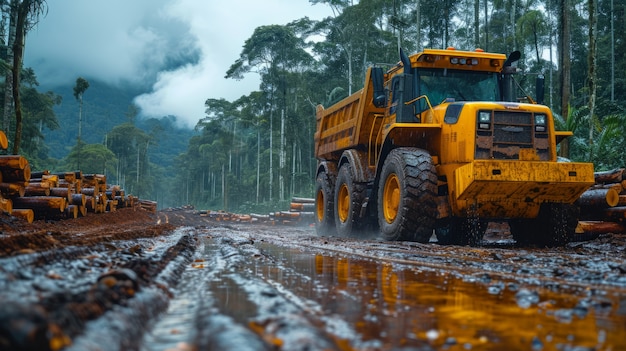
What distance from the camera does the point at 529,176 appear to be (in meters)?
7.21

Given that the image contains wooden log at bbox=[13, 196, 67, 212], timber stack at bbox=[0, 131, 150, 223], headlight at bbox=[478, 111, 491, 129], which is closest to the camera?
headlight at bbox=[478, 111, 491, 129]

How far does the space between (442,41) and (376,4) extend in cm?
529

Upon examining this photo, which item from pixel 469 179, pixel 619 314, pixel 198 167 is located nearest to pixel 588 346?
pixel 619 314

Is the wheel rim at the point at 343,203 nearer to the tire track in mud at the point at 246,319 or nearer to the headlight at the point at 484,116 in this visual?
the headlight at the point at 484,116

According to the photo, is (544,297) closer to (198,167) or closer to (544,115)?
(544,115)

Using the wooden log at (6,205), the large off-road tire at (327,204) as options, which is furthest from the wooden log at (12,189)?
the large off-road tire at (327,204)

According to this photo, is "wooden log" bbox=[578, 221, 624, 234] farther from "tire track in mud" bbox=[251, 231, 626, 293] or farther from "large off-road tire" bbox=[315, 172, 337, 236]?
"large off-road tire" bbox=[315, 172, 337, 236]

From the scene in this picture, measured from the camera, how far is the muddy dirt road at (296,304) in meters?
1.85

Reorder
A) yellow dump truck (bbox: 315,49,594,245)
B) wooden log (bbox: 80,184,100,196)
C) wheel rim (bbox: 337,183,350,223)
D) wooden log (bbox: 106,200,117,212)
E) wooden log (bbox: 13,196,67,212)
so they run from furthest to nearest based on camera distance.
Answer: wooden log (bbox: 106,200,117,212) → wooden log (bbox: 80,184,100,196) → wheel rim (bbox: 337,183,350,223) → wooden log (bbox: 13,196,67,212) → yellow dump truck (bbox: 315,49,594,245)

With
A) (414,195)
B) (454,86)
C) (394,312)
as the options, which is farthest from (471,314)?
(454,86)

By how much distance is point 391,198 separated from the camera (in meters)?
9.19

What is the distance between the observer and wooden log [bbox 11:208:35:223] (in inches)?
415

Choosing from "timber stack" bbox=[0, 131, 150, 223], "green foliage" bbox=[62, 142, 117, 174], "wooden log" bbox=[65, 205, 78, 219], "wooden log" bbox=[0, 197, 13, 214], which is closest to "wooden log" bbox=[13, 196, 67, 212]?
"timber stack" bbox=[0, 131, 150, 223]

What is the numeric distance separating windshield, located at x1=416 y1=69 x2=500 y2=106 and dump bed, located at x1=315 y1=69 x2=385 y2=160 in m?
1.28
